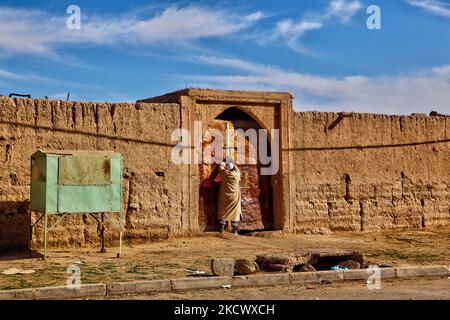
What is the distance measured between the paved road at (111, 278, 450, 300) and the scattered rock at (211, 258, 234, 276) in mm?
420

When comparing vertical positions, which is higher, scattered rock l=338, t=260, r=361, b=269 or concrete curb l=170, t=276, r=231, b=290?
scattered rock l=338, t=260, r=361, b=269

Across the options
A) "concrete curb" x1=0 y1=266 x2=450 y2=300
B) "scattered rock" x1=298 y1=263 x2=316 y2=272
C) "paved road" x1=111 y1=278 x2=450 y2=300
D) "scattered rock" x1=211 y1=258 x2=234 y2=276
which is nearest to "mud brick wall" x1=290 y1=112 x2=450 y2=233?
"scattered rock" x1=298 y1=263 x2=316 y2=272

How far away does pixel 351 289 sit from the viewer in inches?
309

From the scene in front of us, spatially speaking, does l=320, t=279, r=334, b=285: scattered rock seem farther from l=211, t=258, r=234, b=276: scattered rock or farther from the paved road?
l=211, t=258, r=234, b=276: scattered rock

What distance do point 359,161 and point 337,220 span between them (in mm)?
1466

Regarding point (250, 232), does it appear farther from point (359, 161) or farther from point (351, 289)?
point (351, 289)

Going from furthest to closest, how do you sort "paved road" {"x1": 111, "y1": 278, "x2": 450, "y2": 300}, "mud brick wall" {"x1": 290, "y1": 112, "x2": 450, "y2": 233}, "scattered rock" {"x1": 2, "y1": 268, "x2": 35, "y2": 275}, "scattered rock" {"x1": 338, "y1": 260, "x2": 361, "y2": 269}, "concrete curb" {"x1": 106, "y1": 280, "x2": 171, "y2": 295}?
"mud brick wall" {"x1": 290, "y1": 112, "x2": 450, "y2": 233}
"scattered rock" {"x1": 338, "y1": 260, "x2": 361, "y2": 269}
"scattered rock" {"x1": 2, "y1": 268, "x2": 35, "y2": 275}
"concrete curb" {"x1": 106, "y1": 280, "x2": 171, "y2": 295}
"paved road" {"x1": 111, "y1": 278, "x2": 450, "y2": 300}

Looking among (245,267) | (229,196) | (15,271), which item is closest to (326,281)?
(245,267)

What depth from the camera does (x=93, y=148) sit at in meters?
12.0

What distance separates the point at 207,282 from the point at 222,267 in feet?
1.25

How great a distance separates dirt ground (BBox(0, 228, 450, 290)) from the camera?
8656 millimetres

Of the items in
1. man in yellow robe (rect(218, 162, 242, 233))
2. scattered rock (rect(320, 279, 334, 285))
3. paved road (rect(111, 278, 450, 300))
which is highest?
man in yellow robe (rect(218, 162, 242, 233))

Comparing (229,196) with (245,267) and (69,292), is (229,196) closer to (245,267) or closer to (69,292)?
(245,267)
